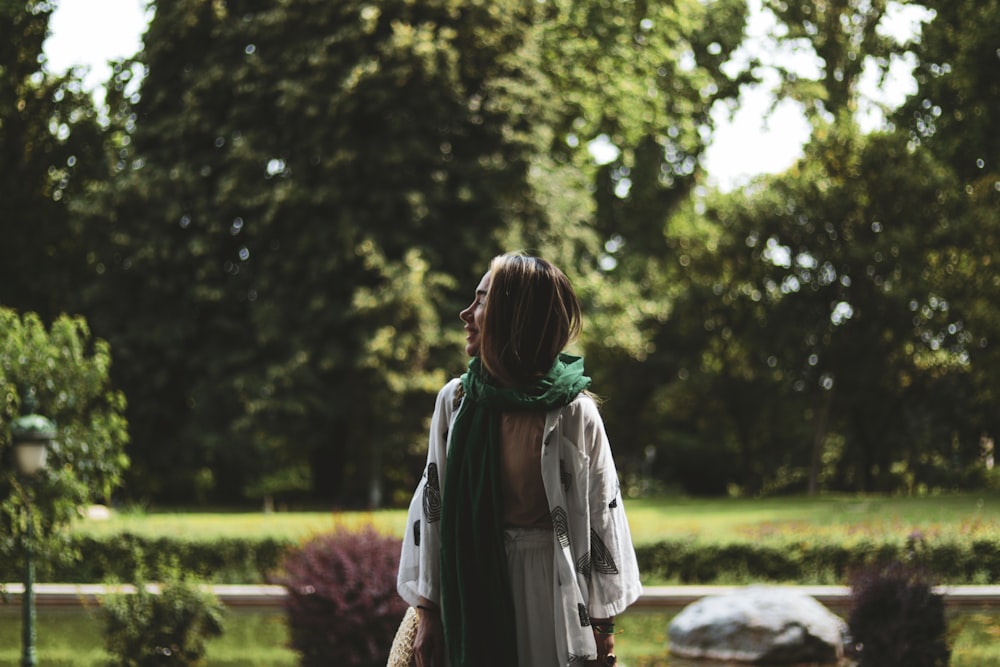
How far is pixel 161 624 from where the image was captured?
1044cm

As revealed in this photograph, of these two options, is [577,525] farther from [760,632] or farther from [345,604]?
[760,632]

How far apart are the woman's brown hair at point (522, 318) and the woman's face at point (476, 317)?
4 centimetres

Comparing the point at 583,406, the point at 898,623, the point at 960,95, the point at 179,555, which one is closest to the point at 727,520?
the point at 960,95

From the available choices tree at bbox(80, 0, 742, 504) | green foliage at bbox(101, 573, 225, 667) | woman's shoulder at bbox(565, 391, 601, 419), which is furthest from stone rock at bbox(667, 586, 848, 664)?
tree at bbox(80, 0, 742, 504)

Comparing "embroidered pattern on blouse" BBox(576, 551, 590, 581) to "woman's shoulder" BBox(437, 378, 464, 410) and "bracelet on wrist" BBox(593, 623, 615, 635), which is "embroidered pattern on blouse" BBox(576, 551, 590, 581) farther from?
"woman's shoulder" BBox(437, 378, 464, 410)

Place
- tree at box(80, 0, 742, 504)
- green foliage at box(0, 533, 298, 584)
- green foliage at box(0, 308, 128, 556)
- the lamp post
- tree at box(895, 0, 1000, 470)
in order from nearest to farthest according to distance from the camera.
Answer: the lamp post → green foliage at box(0, 308, 128, 556) → green foliage at box(0, 533, 298, 584) → tree at box(895, 0, 1000, 470) → tree at box(80, 0, 742, 504)

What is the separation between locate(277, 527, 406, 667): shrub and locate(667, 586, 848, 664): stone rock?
110 inches

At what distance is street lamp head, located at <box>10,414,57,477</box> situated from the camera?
10.5m

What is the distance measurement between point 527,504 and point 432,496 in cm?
31

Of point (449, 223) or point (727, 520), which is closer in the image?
point (727, 520)

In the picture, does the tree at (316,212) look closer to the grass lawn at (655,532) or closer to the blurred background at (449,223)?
the blurred background at (449,223)

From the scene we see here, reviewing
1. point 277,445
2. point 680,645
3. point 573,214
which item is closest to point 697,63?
point 573,214

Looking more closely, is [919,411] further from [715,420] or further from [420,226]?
[420,226]

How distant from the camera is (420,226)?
2431 centimetres
